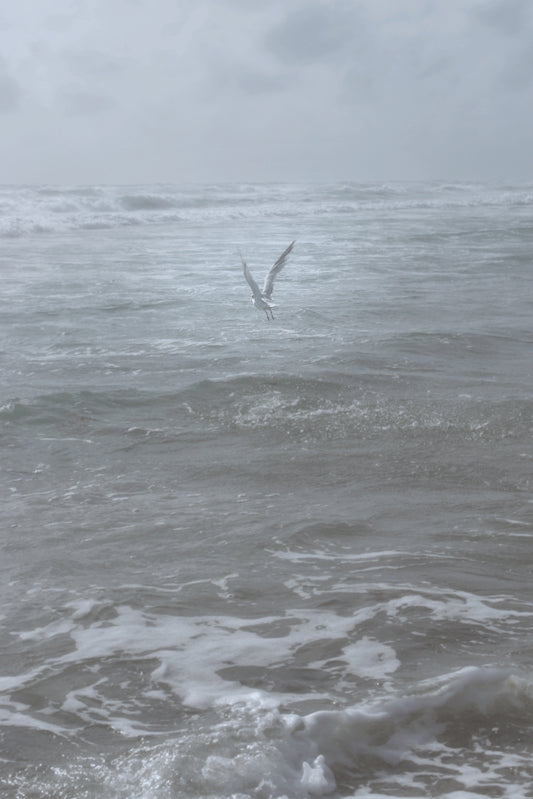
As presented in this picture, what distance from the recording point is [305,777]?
2.83 m

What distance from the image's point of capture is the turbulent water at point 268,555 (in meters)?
2.98

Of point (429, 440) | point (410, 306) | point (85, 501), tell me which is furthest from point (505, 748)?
point (410, 306)

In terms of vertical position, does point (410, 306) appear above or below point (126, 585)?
above

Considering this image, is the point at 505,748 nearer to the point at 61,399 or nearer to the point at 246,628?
the point at 246,628

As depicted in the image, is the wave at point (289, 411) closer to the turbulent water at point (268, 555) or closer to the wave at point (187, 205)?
the turbulent water at point (268, 555)

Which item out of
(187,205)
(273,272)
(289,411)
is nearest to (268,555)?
(289,411)

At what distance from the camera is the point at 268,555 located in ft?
15.3

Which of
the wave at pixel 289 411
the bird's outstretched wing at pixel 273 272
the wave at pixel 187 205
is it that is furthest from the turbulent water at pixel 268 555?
the wave at pixel 187 205

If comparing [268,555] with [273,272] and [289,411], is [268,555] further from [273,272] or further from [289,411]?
[273,272]

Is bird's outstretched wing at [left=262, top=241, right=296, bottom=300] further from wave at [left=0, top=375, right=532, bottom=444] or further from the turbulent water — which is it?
wave at [left=0, top=375, right=532, bottom=444]

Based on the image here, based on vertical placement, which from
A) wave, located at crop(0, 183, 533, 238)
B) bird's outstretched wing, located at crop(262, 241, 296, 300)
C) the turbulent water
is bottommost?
the turbulent water

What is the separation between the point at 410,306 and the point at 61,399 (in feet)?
19.9

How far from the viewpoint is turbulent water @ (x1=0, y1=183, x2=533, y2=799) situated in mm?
2984

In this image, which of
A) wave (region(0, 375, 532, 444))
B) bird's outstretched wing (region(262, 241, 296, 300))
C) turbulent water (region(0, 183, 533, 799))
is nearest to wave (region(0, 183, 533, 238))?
bird's outstretched wing (region(262, 241, 296, 300))
